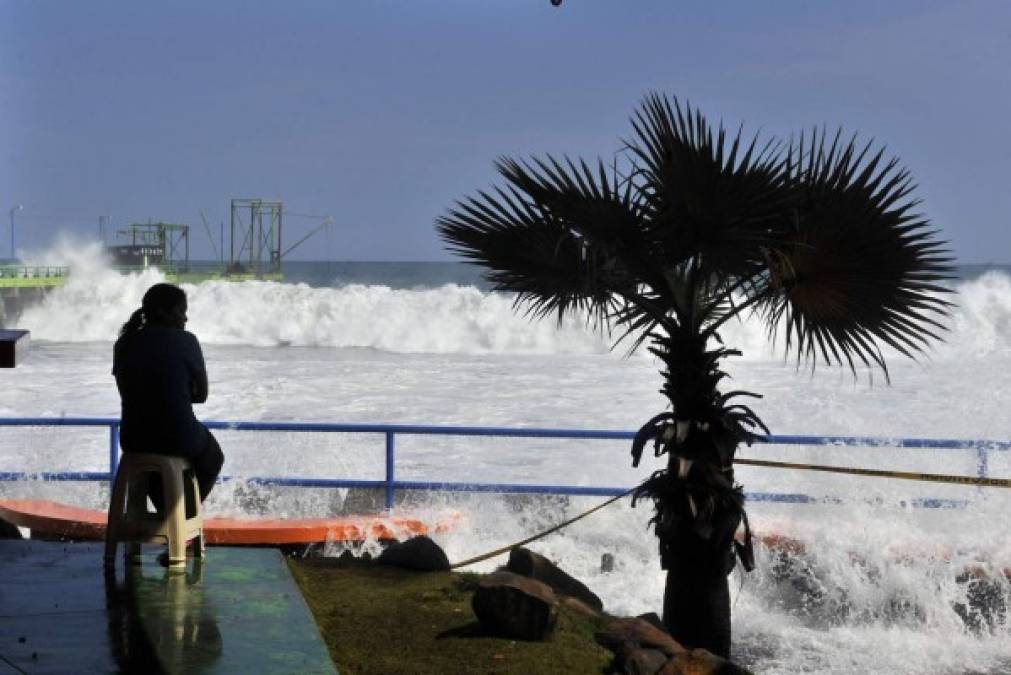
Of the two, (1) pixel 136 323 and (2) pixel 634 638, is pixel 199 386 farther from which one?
(2) pixel 634 638

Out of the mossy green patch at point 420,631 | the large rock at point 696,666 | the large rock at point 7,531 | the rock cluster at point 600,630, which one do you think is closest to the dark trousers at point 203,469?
the mossy green patch at point 420,631

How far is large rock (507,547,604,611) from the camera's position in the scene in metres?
7.45

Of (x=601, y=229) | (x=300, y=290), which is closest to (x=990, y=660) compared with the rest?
(x=601, y=229)

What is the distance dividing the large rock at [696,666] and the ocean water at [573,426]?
1.46m

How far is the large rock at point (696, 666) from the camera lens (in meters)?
5.63

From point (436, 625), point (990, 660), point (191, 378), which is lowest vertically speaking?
point (990, 660)

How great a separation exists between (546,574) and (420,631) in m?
1.63

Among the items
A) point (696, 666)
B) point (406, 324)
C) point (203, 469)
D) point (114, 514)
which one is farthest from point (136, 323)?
point (406, 324)

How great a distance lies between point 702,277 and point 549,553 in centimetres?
483

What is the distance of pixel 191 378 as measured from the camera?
6.10 meters

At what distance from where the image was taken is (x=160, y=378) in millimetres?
5992

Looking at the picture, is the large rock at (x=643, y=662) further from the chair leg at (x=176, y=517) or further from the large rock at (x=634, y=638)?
the chair leg at (x=176, y=517)

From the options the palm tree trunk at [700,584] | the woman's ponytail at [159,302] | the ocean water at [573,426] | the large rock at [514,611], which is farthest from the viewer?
the ocean water at [573,426]

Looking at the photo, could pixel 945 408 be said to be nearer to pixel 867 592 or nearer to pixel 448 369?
pixel 448 369
